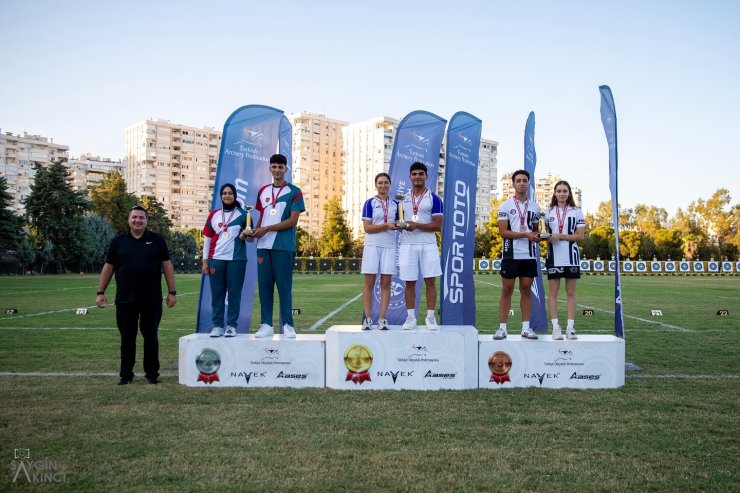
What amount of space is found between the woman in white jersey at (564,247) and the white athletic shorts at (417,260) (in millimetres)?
1270

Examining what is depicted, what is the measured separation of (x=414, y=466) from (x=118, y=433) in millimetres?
2283

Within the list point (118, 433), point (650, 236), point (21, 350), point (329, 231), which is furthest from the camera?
point (650, 236)

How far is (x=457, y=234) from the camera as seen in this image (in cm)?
932

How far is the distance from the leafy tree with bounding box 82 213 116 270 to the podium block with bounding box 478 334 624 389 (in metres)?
50.9

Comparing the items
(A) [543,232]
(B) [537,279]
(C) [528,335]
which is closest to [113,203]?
(B) [537,279]

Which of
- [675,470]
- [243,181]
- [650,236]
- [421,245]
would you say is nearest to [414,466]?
[675,470]

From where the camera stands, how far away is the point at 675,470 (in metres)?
3.60

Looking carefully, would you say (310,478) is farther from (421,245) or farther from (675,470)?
(421,245)

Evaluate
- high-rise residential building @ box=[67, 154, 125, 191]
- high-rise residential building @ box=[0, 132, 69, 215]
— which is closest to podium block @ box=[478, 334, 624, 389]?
high-rise residential building @ box=[0, 132, 69, 215]

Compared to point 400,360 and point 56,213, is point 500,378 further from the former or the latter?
point 56,213

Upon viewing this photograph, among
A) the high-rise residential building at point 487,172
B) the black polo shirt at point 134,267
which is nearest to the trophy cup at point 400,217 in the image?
the black polo shirt at point 134,267

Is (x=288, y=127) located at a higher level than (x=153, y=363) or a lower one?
higher

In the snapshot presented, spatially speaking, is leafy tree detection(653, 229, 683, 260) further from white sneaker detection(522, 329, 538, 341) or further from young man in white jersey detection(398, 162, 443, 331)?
young man in white jersey detection(398, 162, 443, 331)

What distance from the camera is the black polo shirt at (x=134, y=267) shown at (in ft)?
20.5
